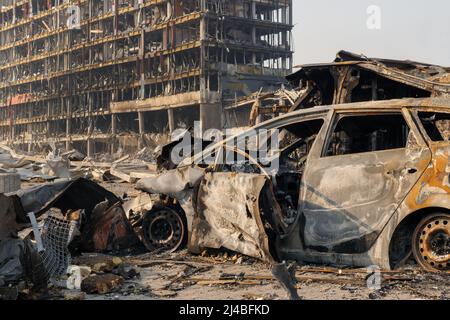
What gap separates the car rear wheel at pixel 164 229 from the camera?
6.50 metres

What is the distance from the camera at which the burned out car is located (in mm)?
4977

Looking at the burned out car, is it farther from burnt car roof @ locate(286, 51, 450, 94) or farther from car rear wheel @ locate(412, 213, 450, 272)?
burnt car roof @ locate(286, 51, 450, 94)

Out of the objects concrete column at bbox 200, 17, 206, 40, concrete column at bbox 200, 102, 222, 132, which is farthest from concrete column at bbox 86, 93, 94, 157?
concrete column at bbox 200, 17, 206, 40

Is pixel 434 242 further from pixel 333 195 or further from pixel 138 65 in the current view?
pixel 138 65

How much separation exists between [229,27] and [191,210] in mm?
48949

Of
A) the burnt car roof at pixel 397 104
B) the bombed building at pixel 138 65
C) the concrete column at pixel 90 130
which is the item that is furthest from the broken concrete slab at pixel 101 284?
the concrete column at pixel 90 130

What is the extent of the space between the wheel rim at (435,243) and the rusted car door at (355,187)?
0.35 m

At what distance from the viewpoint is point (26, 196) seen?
6457mm

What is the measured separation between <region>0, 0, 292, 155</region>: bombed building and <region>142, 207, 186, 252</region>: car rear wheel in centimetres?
3703
